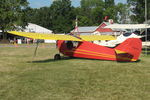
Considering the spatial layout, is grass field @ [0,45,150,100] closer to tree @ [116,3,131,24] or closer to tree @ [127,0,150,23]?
tree @ [127,0,150,23]

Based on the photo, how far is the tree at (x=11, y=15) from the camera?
5638cm

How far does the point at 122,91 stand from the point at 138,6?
43913 mm

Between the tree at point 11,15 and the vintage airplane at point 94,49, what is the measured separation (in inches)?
1694

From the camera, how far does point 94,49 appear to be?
1425 centimetres

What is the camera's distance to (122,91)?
7.25m

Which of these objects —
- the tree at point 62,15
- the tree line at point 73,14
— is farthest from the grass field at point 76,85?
the tree at point 62,15

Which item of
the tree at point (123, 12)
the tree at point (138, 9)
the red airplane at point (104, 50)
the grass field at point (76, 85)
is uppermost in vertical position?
the tree at point (123, 12)

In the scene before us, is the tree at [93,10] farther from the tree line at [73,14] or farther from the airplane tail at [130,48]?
the airplane tail at [130,48]

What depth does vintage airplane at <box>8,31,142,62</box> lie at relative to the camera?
1269 centimetres

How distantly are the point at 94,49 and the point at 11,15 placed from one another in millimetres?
47020

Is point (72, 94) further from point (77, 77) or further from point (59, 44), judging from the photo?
point (59, 44)

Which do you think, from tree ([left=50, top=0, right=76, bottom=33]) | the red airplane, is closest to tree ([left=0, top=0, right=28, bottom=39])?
tree ([left=50, top=0, right=76, bottom=33])

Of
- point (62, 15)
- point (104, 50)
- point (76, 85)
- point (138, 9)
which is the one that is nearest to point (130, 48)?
point (104, 50)

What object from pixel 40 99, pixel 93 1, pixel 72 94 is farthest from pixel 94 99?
pixel 93 1
